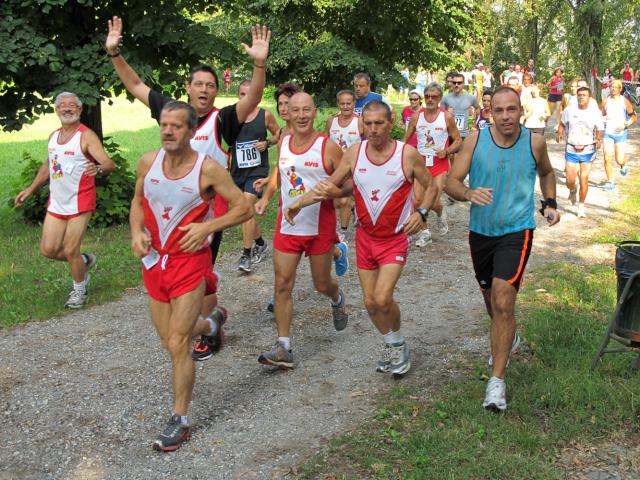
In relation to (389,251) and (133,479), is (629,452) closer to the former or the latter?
(389,251)

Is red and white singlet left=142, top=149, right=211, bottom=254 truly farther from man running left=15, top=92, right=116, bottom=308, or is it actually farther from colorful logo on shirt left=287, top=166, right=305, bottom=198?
man running left=15, top=92, right=116, bottom=308

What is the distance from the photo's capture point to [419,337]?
695cm

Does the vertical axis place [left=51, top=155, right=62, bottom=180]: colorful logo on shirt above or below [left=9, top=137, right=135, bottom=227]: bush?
above

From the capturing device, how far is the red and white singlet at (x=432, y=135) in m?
10.7

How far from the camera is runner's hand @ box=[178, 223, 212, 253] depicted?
15.6 ft

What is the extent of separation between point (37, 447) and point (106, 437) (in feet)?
1.38

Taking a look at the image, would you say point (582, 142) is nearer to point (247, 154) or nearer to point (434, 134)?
point (434, 134)

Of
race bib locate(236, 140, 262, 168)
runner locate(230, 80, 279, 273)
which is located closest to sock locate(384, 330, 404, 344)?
runner locate(230, 80, 279, 273)

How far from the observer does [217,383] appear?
5.90 metres

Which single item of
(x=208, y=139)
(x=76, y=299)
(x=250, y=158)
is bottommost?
(x=76, y=299)

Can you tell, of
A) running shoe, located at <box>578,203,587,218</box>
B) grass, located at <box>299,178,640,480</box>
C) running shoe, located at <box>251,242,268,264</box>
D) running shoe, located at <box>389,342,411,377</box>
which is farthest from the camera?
running shoe, located at <box>578,203,587,218</box>

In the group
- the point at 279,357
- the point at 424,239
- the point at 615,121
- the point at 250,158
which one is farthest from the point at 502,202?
the point at 615,121

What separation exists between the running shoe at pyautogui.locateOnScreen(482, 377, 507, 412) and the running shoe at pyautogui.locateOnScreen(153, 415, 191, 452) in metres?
1.99

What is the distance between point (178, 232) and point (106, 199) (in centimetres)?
729
